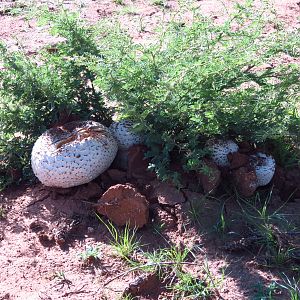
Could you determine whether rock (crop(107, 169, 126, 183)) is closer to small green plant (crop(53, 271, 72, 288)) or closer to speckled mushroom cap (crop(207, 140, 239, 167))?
speckled mushroom cap (crop(207, 140, 239, 167))

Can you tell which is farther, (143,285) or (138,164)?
(138,164)

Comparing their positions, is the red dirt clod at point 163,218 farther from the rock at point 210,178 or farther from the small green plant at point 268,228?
the small green plant at point 268,228

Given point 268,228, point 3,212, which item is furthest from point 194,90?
point 3,212

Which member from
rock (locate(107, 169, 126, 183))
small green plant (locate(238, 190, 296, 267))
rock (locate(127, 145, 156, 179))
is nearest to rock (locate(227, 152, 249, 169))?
small green plant (locate(238, 190, 296, 267))

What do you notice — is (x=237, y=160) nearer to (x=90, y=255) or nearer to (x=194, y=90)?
(x=194, y=90)

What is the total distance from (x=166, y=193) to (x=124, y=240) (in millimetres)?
432

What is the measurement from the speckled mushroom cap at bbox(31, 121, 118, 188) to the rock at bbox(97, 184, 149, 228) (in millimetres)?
196

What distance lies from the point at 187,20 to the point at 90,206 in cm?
343

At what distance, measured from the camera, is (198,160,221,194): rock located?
3479 millimetres

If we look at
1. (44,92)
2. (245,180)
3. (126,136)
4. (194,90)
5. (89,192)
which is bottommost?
(89,192)

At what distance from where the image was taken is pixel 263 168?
364 cm

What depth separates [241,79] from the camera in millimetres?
→ 3537

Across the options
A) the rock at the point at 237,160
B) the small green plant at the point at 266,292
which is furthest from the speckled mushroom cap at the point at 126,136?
the small green plant at the point at 266,292

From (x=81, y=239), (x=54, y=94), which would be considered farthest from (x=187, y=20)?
(x=81, y=239)
